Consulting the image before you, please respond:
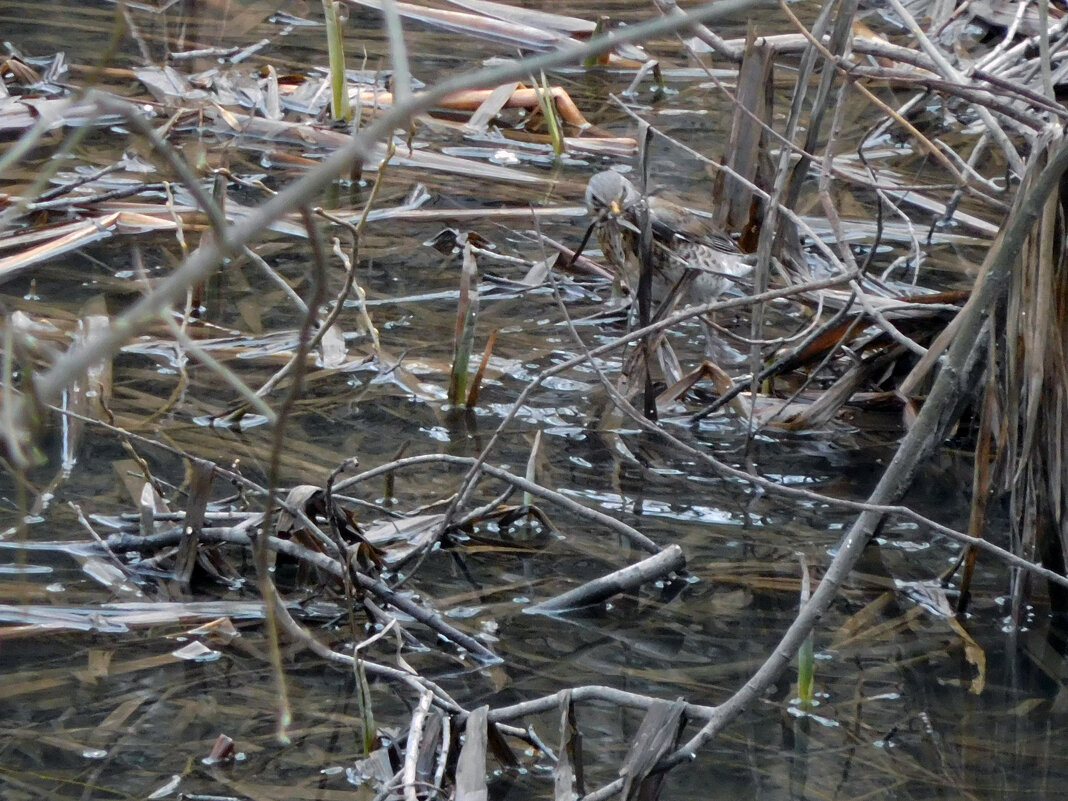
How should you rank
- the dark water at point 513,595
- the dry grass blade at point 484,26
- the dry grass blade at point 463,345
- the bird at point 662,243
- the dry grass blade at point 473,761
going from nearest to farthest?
the dry grass blade at point 473,761
the dark water at point 513,595
the dry grass blade at point 463,345
the bird at point 662,243
the dry grass blade at point 484,26

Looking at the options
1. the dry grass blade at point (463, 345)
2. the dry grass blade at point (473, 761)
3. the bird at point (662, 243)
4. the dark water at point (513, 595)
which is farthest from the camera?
the bird at point (662, 243)

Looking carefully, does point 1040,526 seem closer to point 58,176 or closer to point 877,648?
point 877,648

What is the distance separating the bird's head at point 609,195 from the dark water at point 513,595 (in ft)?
1.33

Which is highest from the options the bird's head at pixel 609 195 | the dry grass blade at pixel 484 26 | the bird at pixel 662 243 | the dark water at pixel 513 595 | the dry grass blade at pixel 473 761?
the dry grass blade at pixel 484 26

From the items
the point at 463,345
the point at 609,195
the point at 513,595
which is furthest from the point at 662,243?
the point at 513,595

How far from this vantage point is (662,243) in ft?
13.4

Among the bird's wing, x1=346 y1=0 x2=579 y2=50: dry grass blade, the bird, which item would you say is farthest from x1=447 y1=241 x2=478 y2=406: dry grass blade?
x1=346 y1=0 x2=579 y2=50: dry grass blade

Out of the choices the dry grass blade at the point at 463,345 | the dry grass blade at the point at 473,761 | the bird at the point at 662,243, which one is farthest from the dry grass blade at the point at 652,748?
Answer: the bird at the point at 662,243

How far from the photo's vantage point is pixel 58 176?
207 inches

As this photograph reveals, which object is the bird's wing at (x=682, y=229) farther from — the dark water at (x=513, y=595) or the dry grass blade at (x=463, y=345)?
the dry grass blade at (x=463, y=345)

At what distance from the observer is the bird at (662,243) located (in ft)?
13.2

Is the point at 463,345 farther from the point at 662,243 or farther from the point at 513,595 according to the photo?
the point at 513,595

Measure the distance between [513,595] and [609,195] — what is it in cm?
168

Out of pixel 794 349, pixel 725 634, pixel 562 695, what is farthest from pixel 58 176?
pixel 562 695
